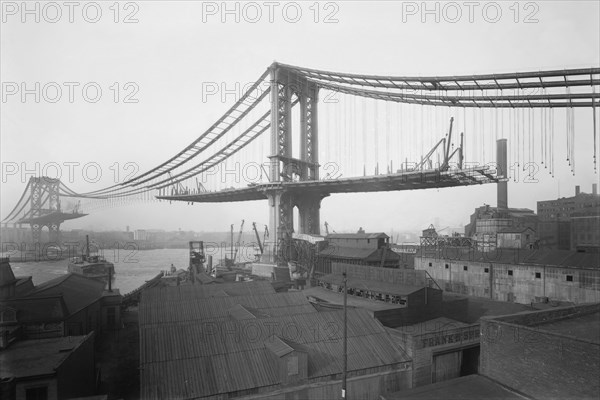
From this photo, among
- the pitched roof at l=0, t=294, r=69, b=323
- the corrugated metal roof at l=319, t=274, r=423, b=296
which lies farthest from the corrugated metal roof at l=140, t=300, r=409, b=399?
the pitched roof at l=0, t=294, r=69, b=323

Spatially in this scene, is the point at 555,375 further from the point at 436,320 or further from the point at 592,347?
the point at 436,320

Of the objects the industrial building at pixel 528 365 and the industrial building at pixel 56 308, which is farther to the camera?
the industrial building at pixel 56 308

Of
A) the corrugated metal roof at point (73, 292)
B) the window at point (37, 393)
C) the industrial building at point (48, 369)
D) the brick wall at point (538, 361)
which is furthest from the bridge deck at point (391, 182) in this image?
the window at point (37, 393)

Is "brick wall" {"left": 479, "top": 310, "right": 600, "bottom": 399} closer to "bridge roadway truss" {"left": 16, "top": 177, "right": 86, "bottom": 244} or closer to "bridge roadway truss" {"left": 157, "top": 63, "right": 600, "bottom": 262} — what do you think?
"bridge roadway truss" {"left": 157, "top": 63, "right": 600, "bottom": 262}

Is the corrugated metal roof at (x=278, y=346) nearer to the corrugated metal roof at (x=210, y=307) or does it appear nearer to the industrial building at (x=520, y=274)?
the corrugated metal roof at (x=210, y=307)

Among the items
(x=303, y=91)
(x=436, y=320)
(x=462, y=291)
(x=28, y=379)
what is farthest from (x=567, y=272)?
(x=28, y=379)

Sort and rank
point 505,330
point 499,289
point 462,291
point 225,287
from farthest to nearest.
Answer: point 462,291, point 499,289, point 225,287, point 505,330
